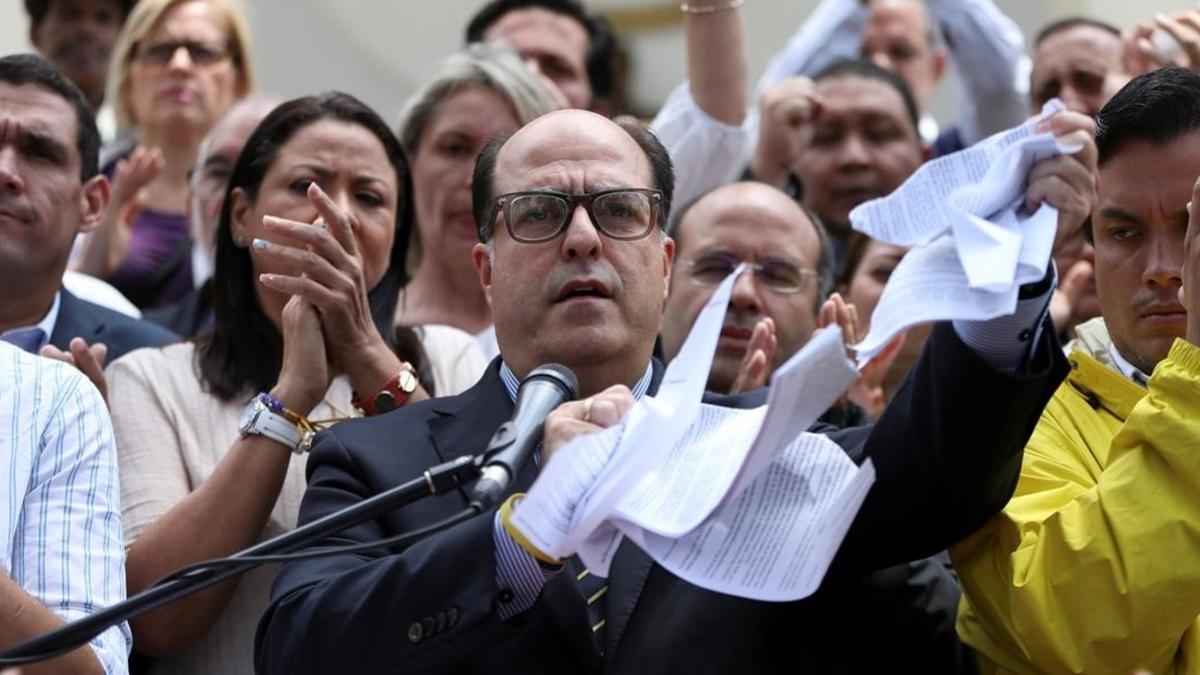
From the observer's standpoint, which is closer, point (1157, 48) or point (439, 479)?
point (439, 479)

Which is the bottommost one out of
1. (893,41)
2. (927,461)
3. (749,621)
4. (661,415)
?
(893,41)

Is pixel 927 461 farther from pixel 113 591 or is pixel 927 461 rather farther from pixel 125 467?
pixel 125 467

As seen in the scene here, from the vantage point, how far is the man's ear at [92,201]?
15.9ft

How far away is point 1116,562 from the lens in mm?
3238

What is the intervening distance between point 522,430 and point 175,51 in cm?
406

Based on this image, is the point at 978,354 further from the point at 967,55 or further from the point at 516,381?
the point at 967,55

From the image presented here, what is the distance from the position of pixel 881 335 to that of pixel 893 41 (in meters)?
3.98

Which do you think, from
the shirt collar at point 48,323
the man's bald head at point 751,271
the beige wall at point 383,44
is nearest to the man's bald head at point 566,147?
the man's bald head at point 751,271

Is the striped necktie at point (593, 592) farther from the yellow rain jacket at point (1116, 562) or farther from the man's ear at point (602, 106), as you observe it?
the man's ear at point (602, 106)

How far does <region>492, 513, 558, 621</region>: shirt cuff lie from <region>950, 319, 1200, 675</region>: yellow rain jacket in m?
0.75

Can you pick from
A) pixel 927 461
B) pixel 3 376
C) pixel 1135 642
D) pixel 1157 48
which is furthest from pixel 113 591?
pixel 1157 48

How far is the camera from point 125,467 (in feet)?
13.8

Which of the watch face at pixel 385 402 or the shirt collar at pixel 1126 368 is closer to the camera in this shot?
the shirt collar at pixel 1126 368

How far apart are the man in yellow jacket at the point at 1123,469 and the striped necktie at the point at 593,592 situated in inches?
23.4
